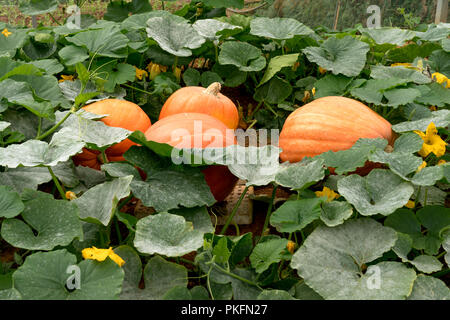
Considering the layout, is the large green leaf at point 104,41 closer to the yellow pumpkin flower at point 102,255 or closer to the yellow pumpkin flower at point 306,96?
the yellow pumpkin flower at point 306,96

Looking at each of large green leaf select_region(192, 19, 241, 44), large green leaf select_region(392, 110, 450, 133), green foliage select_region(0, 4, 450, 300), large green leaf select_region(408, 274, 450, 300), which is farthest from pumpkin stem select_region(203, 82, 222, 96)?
large green leaf select_region(408, 274, 450, 300)

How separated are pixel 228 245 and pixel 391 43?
1247 mm

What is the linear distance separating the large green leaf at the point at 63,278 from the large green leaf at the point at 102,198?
15 centimetres

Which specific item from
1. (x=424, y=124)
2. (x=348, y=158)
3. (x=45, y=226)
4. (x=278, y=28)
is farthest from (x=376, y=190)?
(x=278, y=28)

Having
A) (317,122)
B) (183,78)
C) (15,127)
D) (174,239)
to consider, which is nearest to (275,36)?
(183,78)

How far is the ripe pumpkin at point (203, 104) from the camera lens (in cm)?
167

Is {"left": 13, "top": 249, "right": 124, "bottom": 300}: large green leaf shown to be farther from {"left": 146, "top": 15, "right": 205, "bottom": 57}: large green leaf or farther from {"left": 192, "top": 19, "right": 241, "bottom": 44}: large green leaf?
{"left": 192, "top": 19, "right": 241, "bottom": 44}: large green leaf

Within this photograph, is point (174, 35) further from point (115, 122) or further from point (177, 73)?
point (115, 122)

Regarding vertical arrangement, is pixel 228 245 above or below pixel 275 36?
below

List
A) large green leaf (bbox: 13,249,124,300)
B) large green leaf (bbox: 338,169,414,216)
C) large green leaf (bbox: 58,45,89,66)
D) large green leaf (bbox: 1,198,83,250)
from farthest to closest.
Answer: large green leaf (bbox: 58,45,89,66) < large green leaf (bbox: 338,169,414,216) < large green leaf (bbox: 1,198,83,250) < large green leaf (bbox: 13,249,124,300)

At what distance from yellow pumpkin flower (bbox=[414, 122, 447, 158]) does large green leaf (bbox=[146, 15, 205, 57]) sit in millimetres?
874

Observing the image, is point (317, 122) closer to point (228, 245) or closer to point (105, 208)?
point (228, 245)

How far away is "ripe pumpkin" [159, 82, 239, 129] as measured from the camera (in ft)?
5.47
